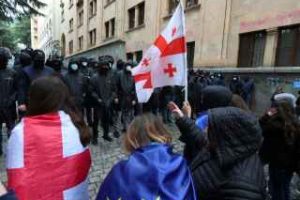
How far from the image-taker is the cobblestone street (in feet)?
17.3

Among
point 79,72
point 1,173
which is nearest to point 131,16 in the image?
point 79,72

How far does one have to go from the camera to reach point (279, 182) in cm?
415

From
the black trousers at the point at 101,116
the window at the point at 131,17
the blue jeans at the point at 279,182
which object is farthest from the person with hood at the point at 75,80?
the window at the point at 131,17

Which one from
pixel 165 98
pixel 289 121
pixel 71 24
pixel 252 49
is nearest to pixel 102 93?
A: pixel 165 98

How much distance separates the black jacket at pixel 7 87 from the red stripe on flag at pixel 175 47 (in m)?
3.59

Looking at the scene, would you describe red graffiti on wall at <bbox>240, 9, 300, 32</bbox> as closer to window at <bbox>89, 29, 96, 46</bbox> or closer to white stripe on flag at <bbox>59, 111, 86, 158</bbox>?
white stripe on flag at <bbox>59, 111, 86, 158</bbox>

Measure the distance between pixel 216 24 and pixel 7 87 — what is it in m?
11.2

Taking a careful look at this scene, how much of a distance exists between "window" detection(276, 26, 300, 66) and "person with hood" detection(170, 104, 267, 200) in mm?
11232

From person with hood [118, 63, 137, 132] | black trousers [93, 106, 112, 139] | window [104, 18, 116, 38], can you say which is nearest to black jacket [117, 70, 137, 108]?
person with hood [118, 63, 137, 132]

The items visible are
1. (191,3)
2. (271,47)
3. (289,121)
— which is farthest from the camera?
(191,3)

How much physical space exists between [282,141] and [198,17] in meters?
14.2

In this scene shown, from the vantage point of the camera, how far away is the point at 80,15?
128ft

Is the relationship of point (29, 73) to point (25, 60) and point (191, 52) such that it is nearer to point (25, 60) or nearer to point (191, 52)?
point (25, 60)

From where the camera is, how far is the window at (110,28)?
2866 cm
